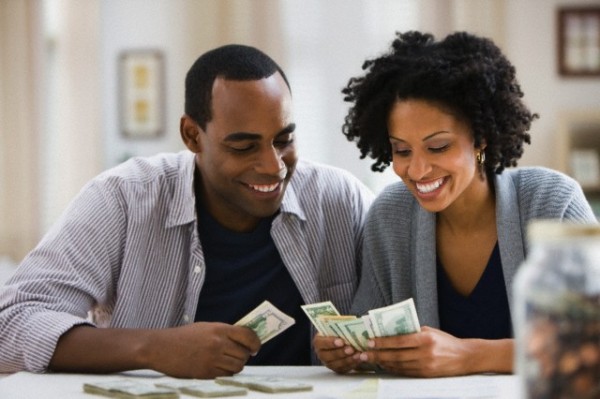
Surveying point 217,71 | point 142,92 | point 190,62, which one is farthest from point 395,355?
point 142,92

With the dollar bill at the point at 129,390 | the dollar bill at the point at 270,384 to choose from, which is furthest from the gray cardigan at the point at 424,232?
the dollar bill at the point at 129,390

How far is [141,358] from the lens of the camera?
2.00 m

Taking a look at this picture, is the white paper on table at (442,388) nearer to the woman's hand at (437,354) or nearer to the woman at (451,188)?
the woman's hand at (437,354)

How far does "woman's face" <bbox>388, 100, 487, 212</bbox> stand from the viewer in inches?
88.5

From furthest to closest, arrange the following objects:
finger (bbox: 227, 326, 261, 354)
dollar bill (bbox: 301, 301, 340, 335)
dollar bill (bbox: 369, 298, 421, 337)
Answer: dollar bill (bbox: 301, 301, 340, 335) → finger (bbox: 227, 326, 261, 354) → dollar bill (bbox: 369, 298, 421, 337)

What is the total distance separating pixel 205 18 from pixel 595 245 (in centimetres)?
547

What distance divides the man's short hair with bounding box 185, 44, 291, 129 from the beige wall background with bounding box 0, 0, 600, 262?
3512 millimetres

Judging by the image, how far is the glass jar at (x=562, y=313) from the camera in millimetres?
1002

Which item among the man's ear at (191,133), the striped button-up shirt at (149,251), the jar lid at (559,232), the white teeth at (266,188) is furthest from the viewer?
the man's ear at (191,133)

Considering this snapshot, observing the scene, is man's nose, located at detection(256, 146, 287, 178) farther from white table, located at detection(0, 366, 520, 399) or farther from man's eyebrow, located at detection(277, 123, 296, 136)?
white table, located at detection(0, 366, 520, 399)

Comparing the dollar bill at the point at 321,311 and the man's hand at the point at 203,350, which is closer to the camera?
the man's hand at the point at 203,350

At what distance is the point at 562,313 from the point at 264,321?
1151 mm

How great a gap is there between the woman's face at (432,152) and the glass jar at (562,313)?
3.99ft

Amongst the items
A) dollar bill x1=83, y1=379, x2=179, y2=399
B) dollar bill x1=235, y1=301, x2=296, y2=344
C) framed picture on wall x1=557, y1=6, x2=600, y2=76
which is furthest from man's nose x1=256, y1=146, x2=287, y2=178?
framed picture on wall x1=557, y1=6, x2=600, y2=76
